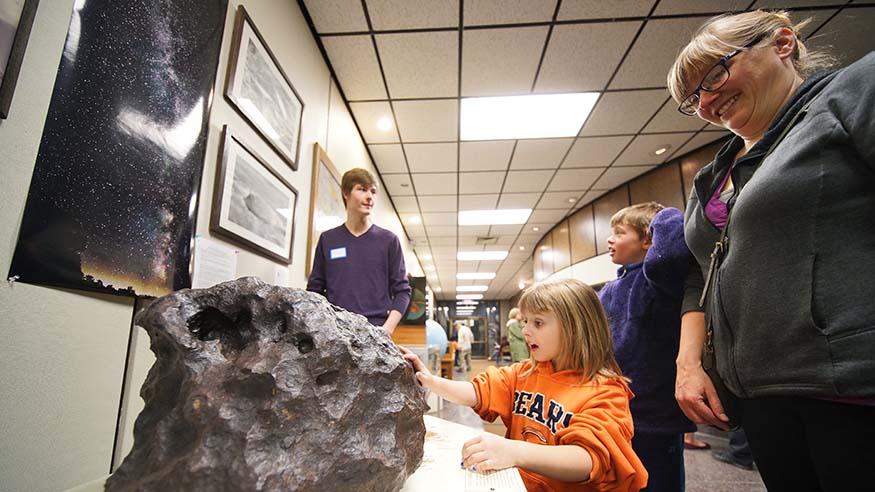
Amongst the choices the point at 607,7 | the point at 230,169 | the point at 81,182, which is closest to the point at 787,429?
the point at 81,182

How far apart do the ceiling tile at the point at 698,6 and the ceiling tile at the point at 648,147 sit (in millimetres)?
1516

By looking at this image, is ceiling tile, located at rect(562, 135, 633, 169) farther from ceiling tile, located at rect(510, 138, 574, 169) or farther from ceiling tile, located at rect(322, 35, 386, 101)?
ceiling tile, located at rect(322, 35, 386, 101)

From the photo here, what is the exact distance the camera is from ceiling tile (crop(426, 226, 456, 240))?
688 centimetres

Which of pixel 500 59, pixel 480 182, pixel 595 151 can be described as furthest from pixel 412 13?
pixel 480 182

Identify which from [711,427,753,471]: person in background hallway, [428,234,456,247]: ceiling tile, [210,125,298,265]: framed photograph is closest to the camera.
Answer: [210,125,298,265]: framed photograph

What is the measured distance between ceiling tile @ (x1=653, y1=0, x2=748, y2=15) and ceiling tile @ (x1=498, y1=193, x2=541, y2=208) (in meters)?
3.13

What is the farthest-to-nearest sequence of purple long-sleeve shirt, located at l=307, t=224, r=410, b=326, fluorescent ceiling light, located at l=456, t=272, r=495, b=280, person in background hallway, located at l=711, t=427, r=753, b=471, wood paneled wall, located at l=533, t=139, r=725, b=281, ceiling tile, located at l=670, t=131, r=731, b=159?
fluorescent ceiling light, located at l=456, t=272, r=495, b=280 → wood paneled wall, located at l=533, t=139, r=725, b=281 → ceiling tile, located at l=670, t=131, r=731, b=159 → person in background hallway, located at l=711, t=427, r=753, b=471 → purple long-sleeve shirt, located at l=307, t=224, r=410, b=326

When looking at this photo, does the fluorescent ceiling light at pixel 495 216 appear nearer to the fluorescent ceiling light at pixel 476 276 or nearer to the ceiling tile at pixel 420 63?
the ceiling tile at pixel 420 63

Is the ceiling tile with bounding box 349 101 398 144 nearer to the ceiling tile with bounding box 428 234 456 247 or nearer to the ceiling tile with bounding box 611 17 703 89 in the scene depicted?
the ceiling tile with bounding box 611 17 703 89

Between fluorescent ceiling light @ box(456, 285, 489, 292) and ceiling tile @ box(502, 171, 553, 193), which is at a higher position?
ceiling tile @ box(502, 171, 553, 193)

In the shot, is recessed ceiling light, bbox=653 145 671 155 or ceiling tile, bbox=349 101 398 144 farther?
recessed ceiling light, bbox=653 145 671 155

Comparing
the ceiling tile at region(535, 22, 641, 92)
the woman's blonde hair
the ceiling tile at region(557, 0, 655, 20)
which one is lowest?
the woman's blonde hair

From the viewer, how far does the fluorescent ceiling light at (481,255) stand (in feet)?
28.8

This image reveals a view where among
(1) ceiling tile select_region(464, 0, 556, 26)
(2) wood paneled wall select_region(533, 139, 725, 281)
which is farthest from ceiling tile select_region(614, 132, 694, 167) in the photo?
(1) ceiling tile select_region(464, 0, 556, 26)
